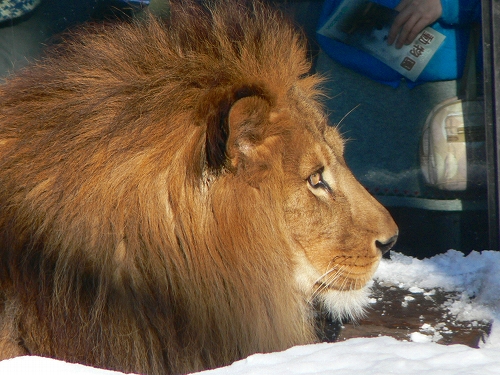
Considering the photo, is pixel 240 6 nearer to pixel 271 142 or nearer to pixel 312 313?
pixel 271 142

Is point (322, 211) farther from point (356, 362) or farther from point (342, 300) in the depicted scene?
point (356, 362)

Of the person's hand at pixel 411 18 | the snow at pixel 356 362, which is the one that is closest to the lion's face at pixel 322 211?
the snow at pixel 356 362

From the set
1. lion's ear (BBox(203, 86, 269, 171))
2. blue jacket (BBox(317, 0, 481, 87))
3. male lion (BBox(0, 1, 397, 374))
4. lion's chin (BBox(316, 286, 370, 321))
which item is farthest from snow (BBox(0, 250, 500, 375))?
blue jacket (BBox(317, 0, 481, 87))

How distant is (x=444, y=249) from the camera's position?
361cm

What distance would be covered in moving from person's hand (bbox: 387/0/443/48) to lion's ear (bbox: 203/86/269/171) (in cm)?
182

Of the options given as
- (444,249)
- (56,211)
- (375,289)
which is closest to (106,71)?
(56,211)

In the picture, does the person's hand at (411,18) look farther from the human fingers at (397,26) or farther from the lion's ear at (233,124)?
the lion's ear at (233,124)

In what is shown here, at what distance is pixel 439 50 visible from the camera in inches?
133

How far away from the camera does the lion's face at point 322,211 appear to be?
194 cm

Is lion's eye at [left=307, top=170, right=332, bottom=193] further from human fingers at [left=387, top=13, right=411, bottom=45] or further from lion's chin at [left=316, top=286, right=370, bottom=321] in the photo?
human fingers at [left=387, top=13, right=411, bottom=45]

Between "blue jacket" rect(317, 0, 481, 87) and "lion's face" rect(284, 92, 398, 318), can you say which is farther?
"blue jacket" rect(317, 0, 481, 87)

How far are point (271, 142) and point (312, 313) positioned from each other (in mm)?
669

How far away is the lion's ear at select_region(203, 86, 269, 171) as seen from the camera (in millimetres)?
1705

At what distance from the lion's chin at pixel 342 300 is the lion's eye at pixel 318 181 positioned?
346 millimetres
